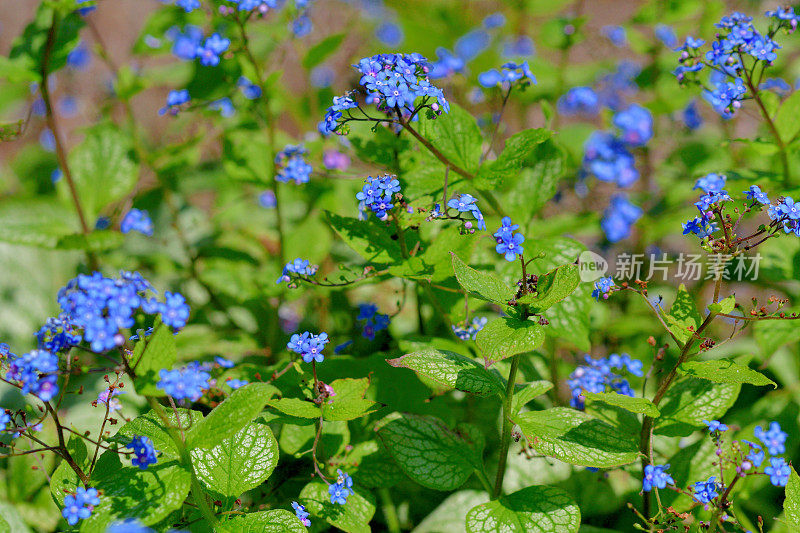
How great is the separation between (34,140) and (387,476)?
5.54 meters

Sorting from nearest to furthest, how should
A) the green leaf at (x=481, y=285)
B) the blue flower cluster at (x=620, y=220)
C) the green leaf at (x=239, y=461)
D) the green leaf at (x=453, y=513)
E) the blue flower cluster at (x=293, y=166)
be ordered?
1. the green leaf at (x=481, y=285)
2. the green leaf at (x=239, y=461)
3. the green leaf at (x=453, y=513)
4. the blue flower cluster at (x=293, y=166)
5. the blue flower cluster at (x=620, y=220)

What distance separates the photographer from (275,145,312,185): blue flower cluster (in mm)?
2885

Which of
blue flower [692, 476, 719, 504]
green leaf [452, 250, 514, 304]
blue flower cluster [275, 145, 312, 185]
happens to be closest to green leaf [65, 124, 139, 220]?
blue flower cluster [275, 145, 312, 185]

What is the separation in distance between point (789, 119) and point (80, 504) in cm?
291

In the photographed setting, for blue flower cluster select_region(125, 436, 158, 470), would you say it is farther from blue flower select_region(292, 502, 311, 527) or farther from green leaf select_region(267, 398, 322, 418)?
blue flower select_region(292, 502, 311, 527)

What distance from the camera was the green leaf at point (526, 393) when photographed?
2.20 m

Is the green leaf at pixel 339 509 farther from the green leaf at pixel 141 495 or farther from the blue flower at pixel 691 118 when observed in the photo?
the blue flower at pixel 691 118

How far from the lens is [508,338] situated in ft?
6.22

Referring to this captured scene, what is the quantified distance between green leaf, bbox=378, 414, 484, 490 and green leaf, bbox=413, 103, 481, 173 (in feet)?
3.20

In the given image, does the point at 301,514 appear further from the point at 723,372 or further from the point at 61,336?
the point at 723,372

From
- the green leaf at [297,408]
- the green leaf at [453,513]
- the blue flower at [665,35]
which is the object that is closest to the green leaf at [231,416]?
the green leaf at [297,408]

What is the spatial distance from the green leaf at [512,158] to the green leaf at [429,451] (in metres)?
0.89

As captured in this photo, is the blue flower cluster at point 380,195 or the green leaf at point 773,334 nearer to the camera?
the blue flower cluster at point 380,195

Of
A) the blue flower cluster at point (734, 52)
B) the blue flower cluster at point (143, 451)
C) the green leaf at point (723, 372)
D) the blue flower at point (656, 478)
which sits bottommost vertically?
the blue flower at point (656, 478)
